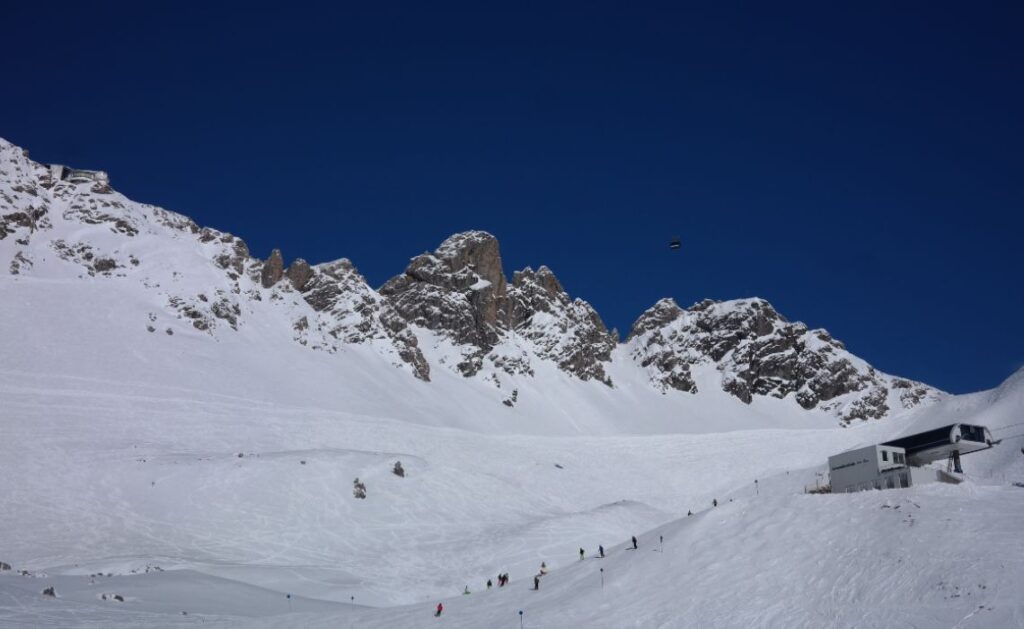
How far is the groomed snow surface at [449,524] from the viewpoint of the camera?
3412 cm

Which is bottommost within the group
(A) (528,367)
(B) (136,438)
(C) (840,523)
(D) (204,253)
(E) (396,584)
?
(E) (396,584)

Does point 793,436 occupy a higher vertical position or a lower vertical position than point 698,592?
higher

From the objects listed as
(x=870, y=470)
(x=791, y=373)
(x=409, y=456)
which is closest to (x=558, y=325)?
(x=791, y=373)

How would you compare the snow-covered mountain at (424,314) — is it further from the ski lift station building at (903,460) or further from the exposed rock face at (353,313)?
the ski lift station building at (903,460)

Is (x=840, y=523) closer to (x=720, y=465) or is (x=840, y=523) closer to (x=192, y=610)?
(x=192, y=610)

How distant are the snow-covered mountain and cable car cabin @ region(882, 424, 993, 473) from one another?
87.8 meters

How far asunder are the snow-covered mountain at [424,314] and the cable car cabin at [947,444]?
288ft

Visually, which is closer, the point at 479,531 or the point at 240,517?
the point at 240,517

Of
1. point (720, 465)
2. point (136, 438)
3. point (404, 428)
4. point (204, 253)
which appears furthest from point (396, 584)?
point (204, 253)

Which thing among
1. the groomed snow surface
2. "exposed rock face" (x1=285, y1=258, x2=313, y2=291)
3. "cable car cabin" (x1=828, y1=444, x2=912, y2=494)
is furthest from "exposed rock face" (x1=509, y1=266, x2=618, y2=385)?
"cable car cabin" (x1=828, y1=444, x2=912, y2=494)

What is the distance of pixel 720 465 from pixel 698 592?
7709cm

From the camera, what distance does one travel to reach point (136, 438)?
3169 inches

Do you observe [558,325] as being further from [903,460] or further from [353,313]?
[903,460]

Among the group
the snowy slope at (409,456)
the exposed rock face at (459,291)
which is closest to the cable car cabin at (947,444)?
the snowy slope at (409,456)
